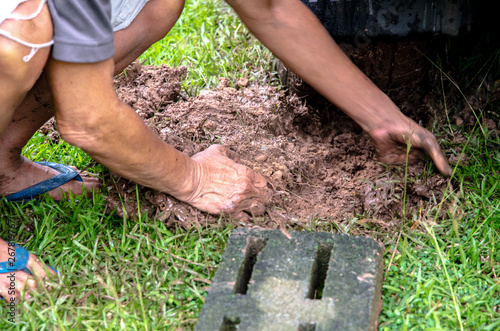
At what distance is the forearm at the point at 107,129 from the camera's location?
5.42 ft

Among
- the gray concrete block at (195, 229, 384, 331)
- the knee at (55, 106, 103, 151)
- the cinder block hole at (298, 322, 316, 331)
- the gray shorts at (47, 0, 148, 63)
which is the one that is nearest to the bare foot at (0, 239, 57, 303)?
the knee at (55, 106, 103, 151)

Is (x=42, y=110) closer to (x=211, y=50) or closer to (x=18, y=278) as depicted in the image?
(x=18, y=278)

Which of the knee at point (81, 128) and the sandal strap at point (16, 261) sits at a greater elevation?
the knee at point (81, 128)

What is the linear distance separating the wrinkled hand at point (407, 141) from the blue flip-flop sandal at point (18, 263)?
4.32 ft

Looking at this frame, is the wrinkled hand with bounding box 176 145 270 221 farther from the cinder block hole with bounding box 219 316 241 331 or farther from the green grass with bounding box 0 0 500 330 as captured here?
the cinder block hole with bounding box 219 316 241 331

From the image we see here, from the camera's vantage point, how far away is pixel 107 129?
1.77 metres

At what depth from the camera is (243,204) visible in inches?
86.4

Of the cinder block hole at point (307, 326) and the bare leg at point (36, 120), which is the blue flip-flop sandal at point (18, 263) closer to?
the bare leg at point (36, 120)

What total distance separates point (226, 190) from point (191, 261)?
325mm

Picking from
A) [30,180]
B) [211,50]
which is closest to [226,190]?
[30,180]

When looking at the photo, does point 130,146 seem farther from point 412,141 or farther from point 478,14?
point 478,14

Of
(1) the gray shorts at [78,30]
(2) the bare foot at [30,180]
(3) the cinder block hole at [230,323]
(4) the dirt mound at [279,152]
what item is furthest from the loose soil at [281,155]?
(1) the gray shorts at [78,30]

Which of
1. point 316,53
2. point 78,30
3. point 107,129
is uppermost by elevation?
point 78,30

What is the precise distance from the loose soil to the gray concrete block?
0.32m
